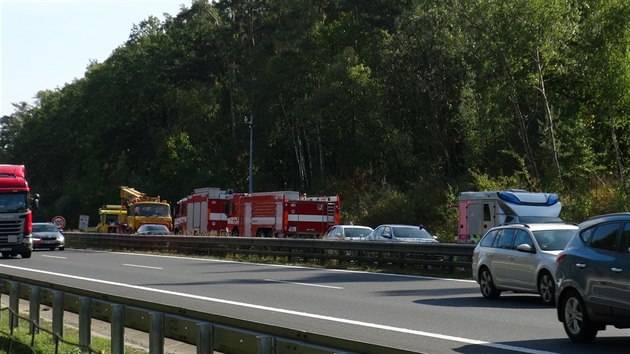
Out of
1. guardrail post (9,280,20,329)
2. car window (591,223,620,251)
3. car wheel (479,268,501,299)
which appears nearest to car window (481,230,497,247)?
car wheel (479,268,501,299)

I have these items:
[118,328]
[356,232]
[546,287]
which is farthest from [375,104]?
[118,328]

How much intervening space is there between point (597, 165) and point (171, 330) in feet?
143

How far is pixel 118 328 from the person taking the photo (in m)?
11.4

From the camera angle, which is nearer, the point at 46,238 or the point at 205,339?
the point at 205,339

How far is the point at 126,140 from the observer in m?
102

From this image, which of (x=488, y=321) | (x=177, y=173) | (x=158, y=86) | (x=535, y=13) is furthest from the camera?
(x=158, y=86)

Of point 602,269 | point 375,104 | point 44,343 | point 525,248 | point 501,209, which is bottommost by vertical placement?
point 44,343

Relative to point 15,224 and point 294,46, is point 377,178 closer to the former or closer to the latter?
point 294,46

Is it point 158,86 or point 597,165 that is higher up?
point 158,86

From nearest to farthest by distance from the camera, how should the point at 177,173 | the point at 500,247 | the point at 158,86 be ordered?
the point at 500,247 → the point at 177,173 → the point at 158,86

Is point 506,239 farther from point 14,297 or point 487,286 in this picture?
point 14,297

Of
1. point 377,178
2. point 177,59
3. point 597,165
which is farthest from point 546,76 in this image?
point 177,59

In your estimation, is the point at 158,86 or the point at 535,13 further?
the point at 158,86

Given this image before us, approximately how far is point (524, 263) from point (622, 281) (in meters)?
6.93
